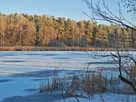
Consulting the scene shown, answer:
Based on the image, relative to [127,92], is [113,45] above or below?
above

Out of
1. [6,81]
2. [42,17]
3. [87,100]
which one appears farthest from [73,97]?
[42,17]

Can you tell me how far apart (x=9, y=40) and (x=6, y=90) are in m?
45.7

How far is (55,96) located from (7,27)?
1928 inches

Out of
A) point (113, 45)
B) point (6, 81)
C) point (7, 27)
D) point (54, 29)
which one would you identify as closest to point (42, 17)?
point (54, 29)

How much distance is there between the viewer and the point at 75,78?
29.3ft

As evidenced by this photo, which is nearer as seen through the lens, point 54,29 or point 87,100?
point 87,100

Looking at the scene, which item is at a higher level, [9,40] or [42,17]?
[42,17]

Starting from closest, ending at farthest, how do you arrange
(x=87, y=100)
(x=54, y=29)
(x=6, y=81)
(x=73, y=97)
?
(x=87, y=100) → (x=73, y=97) → (x=6, y=81) → (x=54, y=29)

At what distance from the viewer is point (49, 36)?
59531mm

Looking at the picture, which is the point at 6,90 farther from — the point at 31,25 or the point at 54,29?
the point at 54,29

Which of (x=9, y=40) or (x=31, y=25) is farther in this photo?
(x=31, y=25)

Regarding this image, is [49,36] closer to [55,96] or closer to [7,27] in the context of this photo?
[7,27]

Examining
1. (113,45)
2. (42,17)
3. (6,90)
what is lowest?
(6,90)

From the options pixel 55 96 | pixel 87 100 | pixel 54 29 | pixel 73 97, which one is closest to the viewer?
pixel 87 100
